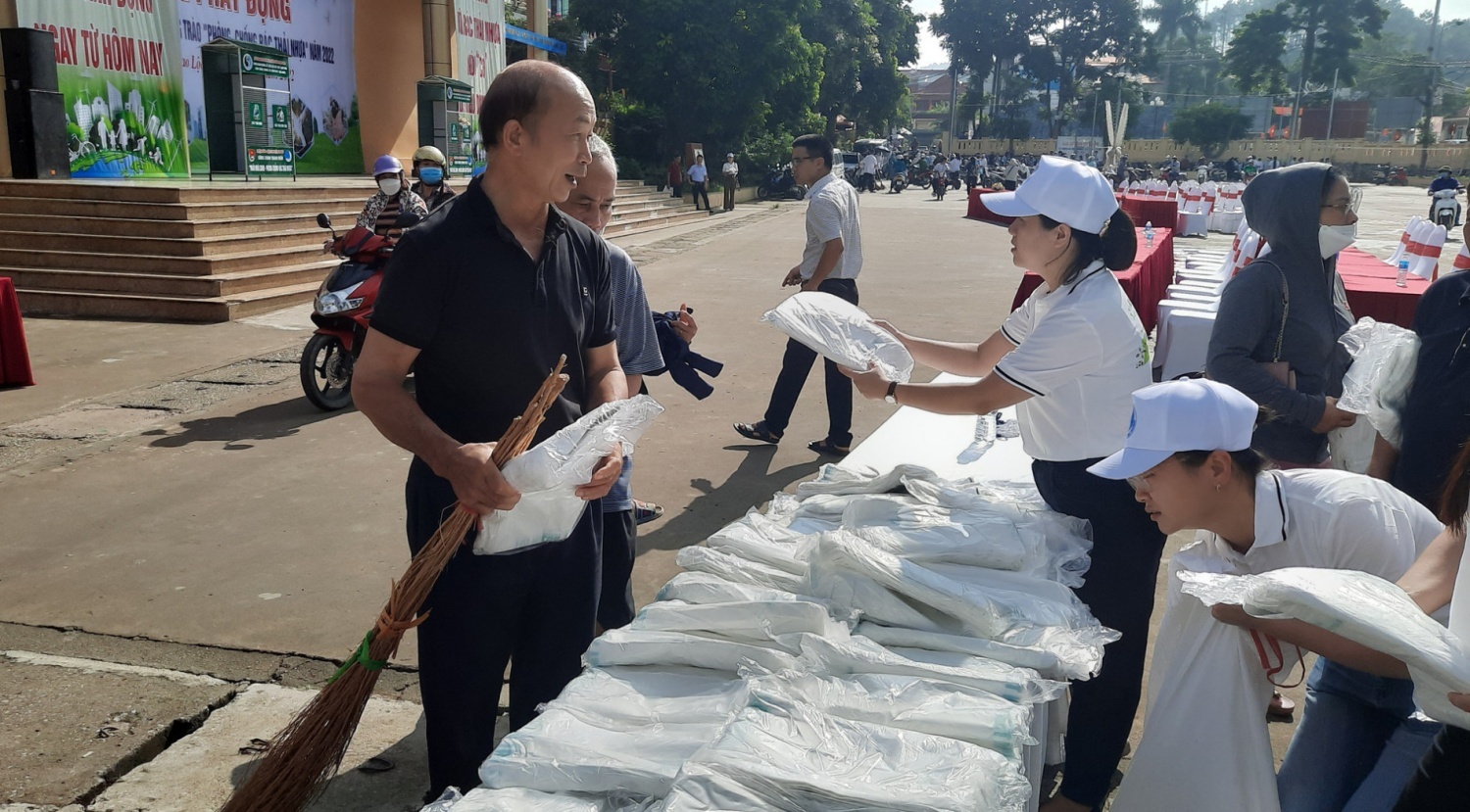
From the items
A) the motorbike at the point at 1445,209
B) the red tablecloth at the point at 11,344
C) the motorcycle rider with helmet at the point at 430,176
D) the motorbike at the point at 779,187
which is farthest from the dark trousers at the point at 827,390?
the motorbike at the point at 779,187

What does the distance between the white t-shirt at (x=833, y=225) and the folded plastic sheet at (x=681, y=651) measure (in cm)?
456

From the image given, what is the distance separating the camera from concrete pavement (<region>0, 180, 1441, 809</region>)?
12.3 feet

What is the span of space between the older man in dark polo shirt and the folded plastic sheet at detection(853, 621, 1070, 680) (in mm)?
640

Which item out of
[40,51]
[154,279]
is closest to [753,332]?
[154,279]

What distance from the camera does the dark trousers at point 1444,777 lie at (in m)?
1.62

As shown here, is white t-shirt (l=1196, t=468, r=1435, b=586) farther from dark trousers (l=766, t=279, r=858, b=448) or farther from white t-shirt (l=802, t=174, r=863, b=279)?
white t-shirt (l=802, t=174, r=863, b=279)

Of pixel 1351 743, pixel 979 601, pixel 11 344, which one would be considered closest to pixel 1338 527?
pixel 1351 743

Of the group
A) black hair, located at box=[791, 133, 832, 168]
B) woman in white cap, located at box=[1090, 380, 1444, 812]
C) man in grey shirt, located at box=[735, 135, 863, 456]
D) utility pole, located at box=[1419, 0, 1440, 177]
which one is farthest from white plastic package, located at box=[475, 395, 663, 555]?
utility pole, located at box=[1419, 0, 1440, 177]

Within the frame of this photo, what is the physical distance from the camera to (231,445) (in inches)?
247

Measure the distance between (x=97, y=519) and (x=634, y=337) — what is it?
10.9 ft

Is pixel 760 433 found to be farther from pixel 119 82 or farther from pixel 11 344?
pixel 119 82

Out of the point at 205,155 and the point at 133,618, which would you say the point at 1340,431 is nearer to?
the point at 133,618

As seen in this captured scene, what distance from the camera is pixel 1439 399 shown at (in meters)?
2.86

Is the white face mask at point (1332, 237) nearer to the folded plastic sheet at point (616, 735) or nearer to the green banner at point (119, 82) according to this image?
the folded plastic sheet at point (616, 735)
